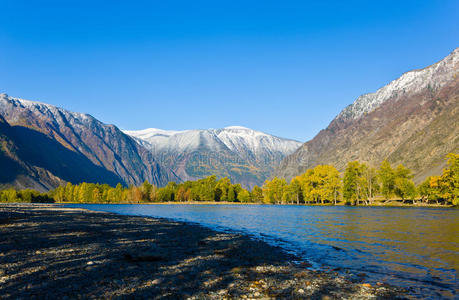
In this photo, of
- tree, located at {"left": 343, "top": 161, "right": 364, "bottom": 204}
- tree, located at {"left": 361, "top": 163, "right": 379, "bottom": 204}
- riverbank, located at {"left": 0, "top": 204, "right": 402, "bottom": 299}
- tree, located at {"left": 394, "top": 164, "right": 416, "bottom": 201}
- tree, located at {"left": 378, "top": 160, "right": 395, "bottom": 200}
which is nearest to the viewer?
riverbank, located at {"left": 0, "top": 204, "right": 402, "bottom": 299}

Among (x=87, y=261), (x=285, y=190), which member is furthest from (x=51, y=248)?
(x=285, y=190)

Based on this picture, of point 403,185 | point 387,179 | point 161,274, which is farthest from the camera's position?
point 387,179

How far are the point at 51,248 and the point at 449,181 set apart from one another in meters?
128

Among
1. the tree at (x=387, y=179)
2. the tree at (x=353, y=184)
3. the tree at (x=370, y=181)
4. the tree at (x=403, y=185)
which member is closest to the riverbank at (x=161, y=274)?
the tree at (x=353, y=184)

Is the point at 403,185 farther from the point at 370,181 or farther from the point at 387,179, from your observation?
the point at 370,181

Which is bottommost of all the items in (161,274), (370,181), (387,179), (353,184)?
(161,274)

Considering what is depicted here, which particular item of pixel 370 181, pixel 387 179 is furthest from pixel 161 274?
pixel 370 181

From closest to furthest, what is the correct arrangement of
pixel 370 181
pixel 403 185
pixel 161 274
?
pixel 161 274 < pixel 403 185 < pixel 370 181

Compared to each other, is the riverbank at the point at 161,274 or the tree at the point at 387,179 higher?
the tree at the point at 387,179

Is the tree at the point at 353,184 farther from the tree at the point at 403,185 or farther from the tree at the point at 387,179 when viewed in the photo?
the tree at the point at 403,185

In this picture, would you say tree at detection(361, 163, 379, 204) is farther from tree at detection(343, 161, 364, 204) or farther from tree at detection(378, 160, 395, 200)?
tree at detection(378, 160, 395, 200)

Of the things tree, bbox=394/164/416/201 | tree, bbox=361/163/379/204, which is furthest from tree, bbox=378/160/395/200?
tree, bbox=361/163/379/204

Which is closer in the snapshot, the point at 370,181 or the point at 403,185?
the point at 403,185

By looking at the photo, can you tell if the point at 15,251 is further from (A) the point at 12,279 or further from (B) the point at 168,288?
(B) the point at 168,288
